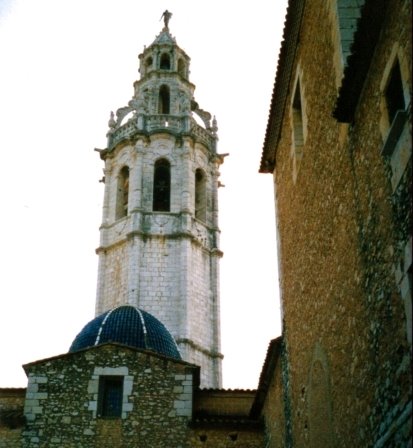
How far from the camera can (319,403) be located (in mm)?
9391

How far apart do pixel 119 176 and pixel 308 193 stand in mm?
24209

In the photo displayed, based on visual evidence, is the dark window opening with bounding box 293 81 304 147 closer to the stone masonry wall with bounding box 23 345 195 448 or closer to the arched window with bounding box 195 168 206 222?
the stone masonry wall with bounding box 23 345 195 448

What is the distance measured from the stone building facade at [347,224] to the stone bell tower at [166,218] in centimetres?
1685

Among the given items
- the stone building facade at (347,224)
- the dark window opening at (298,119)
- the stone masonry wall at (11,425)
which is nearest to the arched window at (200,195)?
the stone masonry wall at (11,425)

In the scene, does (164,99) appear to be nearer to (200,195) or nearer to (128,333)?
(200,195)

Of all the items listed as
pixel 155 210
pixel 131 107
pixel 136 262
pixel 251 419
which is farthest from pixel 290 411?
pixel 131 107

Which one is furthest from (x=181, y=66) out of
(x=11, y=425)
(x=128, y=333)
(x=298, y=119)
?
(x=298, y=119)

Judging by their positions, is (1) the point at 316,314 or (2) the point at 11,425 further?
(2) the point at 11,425

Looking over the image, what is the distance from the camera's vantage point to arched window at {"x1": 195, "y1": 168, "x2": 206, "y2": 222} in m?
33.1

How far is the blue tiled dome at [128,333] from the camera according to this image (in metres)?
20.6

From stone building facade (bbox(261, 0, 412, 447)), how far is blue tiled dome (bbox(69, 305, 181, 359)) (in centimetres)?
891

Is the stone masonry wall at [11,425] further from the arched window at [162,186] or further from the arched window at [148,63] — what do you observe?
the arched window at [148,63]

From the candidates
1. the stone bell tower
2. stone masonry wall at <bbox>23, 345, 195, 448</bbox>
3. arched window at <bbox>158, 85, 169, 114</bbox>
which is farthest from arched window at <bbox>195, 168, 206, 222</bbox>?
stone masonry wall at <bbox>23, 345, 195, 448</bbox>

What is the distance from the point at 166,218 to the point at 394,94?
24693 mm
